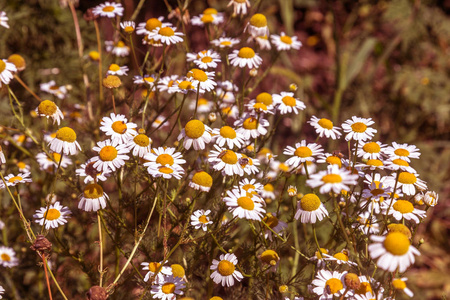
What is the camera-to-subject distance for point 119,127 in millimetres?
1174

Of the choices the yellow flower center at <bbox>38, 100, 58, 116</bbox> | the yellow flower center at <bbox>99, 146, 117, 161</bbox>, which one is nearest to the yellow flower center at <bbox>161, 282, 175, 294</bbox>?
the yellow flower center at <bbox>99, 146, 117, 161</bbox>

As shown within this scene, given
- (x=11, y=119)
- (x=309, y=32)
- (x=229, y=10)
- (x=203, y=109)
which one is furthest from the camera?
(x=309, y=32)

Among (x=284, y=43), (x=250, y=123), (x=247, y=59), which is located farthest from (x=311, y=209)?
(x=284, y=43)

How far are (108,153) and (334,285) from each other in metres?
0.65

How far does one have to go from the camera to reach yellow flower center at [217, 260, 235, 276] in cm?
114

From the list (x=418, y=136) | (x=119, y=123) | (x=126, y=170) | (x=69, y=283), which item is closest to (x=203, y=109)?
(x=126, y=170)

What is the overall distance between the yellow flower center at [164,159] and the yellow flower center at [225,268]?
1.02ft

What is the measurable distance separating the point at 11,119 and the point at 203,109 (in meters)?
0.80

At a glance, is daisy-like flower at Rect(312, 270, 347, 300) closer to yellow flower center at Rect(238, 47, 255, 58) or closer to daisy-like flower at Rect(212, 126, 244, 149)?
daisy-like flower at Rect(212, 126, 244, 149)

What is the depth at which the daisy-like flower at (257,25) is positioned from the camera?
1.51 m

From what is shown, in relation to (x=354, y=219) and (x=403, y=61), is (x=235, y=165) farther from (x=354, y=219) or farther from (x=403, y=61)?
(x=403, y=61)

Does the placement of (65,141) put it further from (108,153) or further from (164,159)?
(164,159)

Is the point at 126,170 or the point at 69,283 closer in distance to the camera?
the point at 126,170

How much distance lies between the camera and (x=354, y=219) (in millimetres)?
1175
